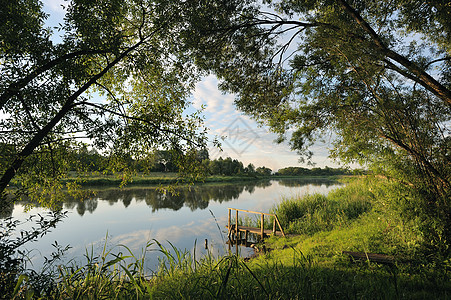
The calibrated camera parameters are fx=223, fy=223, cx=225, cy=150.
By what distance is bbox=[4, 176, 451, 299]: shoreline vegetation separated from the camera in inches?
115

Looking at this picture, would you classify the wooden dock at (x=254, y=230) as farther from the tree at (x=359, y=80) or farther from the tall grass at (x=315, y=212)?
the tree at (x=359, y=80)

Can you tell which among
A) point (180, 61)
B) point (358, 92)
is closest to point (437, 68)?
point (358, 92)

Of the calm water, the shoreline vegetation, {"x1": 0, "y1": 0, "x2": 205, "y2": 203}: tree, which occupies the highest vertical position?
{"x1": 0, "y1": 0, "x2": 205, "y2": 203}: tree

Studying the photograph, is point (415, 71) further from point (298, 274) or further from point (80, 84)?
point (80, 84)

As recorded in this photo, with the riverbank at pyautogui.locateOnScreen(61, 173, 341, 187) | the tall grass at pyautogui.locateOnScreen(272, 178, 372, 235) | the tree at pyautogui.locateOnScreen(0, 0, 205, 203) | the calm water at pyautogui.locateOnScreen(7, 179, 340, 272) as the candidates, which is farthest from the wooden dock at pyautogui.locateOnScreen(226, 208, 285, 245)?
the tree at pyautogui.locateOnScreen(0, 0, 205, 203)

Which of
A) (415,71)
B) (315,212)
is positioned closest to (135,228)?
(315,212)

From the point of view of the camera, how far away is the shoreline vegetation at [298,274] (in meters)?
2.92

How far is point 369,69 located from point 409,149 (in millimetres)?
2590

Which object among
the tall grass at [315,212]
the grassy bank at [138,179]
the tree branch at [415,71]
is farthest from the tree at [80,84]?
the tall grass at [315,212]

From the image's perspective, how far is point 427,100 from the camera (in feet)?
21.4

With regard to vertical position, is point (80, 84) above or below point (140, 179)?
above

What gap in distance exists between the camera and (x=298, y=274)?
155 inches

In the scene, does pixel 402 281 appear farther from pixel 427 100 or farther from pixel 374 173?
pixel 427 100

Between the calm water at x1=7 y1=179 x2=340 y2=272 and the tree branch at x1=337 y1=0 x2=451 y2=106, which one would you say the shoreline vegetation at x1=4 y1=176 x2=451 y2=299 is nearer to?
the tree branch at x1=337 y1=0 x2=451 y2=106
